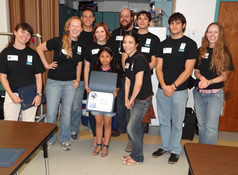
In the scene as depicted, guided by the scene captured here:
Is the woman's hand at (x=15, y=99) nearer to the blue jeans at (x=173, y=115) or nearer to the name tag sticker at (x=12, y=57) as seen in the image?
the name tag sticker at (x=12, y=57)

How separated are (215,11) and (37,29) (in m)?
2.76

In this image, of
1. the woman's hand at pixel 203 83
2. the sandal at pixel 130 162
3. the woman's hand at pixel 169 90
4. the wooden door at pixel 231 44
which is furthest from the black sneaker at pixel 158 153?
the wooden door at pixel 231 44

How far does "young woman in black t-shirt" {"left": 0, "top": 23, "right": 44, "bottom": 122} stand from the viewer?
2.22 m

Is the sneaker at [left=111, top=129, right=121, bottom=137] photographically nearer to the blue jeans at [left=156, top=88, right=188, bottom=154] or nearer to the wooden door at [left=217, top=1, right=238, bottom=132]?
the blue jeans at [left=156, top=88, right=188, bottom=154]

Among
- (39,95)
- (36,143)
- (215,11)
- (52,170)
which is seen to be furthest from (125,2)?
(36,143)

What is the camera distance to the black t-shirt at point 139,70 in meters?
2.13

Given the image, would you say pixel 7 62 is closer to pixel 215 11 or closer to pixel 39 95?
pixel 39 95

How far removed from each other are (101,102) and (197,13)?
2.14 metres

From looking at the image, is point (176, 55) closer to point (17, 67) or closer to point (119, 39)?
point (119, 39)

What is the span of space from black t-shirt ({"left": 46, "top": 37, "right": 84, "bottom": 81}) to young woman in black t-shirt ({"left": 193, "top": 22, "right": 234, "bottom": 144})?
1377 millimetres

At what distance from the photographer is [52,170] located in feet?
7.51

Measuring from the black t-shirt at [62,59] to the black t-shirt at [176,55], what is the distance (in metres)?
0.97

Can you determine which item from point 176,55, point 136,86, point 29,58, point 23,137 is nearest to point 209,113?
point 176,55

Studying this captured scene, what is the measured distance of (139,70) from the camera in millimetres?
2123
